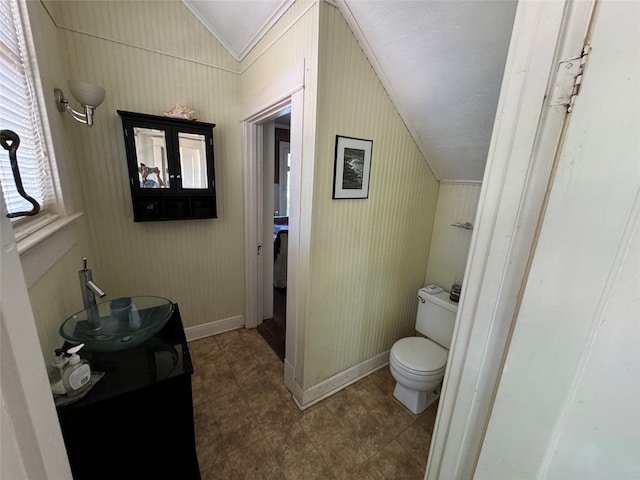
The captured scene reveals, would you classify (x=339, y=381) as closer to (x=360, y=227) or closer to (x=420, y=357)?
(x=420, y=357)

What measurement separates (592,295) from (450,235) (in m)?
1.74

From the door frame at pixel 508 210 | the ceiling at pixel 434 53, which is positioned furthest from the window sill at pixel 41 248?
the ceiling at pixel 434 53

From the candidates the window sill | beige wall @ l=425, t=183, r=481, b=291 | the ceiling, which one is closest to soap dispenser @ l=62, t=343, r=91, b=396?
the window sill

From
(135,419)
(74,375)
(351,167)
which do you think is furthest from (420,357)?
(74,375)

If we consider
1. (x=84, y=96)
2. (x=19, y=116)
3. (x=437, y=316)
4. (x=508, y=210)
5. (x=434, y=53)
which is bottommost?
(x=437, y=316)

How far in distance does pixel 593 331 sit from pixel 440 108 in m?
1.45

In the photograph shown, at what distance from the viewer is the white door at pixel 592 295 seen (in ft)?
1.27

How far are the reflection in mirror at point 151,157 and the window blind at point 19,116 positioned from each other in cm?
67

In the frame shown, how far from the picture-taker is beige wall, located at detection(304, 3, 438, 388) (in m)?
1.41

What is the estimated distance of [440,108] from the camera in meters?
1.50

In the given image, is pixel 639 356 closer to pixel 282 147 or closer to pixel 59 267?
pixel 59 267

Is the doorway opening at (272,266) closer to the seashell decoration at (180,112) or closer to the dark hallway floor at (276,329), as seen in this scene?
the dark hallway floor at (276,329)

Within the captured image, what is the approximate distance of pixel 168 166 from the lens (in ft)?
6.33

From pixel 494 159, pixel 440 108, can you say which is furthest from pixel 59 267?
pixel 440 108
